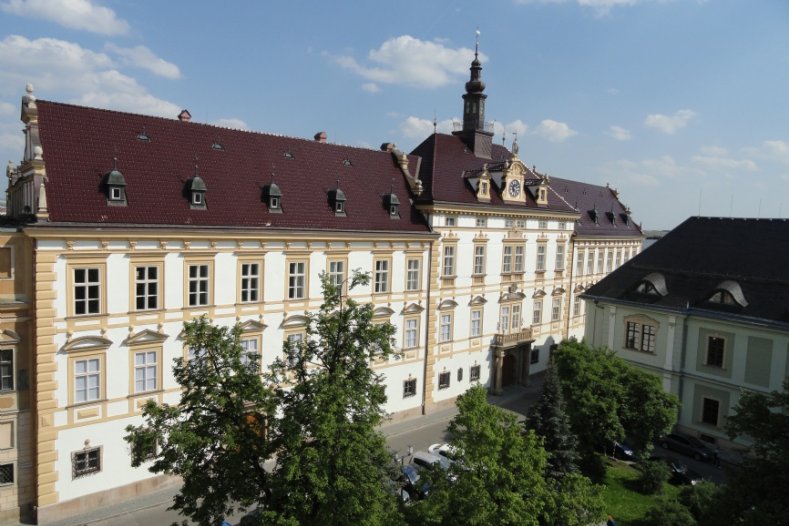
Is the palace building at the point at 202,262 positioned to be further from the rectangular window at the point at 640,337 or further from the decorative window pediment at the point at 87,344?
the rectangular window at the point at 640,337

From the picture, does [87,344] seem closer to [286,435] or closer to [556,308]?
[286,435]

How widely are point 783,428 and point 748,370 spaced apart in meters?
15.3

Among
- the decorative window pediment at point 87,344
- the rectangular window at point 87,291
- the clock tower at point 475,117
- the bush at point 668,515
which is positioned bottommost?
the bush at point 668,515

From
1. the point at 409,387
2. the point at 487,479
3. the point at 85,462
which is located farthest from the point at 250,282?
the point at 487,479

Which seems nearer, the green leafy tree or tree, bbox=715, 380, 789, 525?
the green leafy tree

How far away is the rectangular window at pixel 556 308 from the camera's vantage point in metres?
43.1

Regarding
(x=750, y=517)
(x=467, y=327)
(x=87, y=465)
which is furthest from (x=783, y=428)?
(x=87, y=465)

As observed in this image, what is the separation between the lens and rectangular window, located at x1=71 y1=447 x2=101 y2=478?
21547 millimetres

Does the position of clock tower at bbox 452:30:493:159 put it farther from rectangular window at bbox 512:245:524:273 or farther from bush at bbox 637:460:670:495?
bush at bbox 637:460:670:495

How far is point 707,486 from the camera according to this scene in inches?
862

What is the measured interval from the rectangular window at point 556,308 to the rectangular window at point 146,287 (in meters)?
29.6

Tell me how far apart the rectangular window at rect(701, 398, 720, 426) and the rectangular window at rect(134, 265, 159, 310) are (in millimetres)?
29203

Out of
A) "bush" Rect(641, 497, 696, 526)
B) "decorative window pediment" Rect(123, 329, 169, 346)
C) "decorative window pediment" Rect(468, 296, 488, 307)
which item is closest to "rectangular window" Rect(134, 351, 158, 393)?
"decorative window pediment" Rect(123, 329, 169, 346)

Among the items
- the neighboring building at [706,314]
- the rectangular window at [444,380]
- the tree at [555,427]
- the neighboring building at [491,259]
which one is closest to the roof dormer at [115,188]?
the neighboring building at [491,259]
